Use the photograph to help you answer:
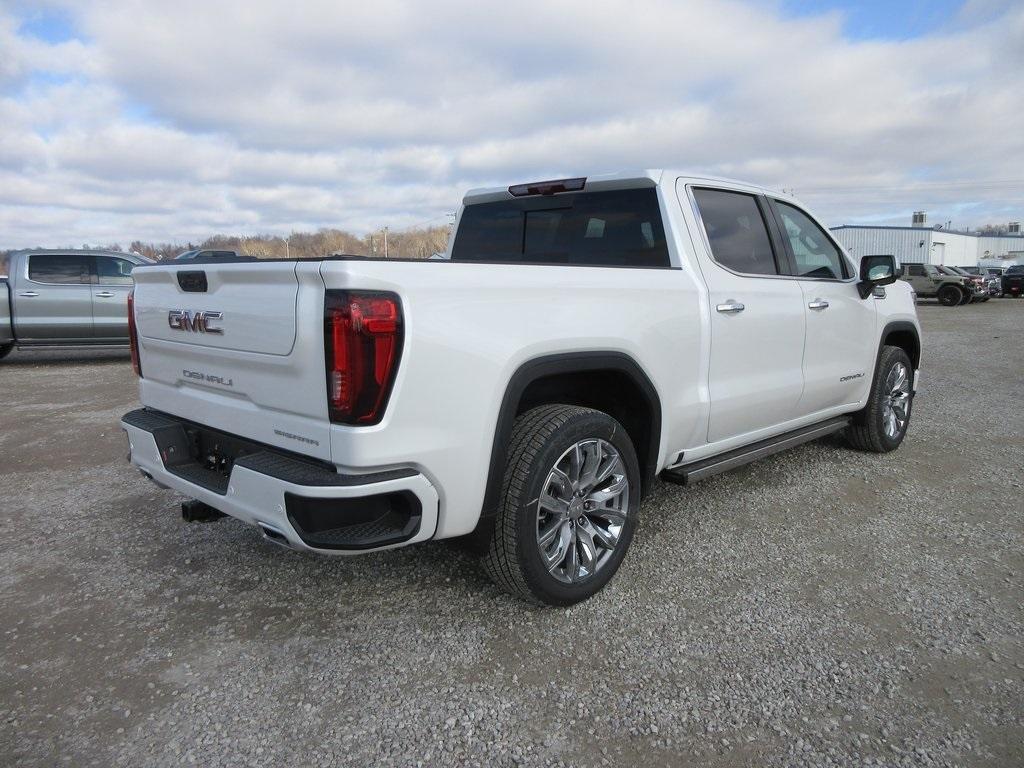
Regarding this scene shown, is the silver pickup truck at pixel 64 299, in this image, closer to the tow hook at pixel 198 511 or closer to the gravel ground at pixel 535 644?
the gravel ground at pixel 535 644

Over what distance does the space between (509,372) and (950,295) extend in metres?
30.1

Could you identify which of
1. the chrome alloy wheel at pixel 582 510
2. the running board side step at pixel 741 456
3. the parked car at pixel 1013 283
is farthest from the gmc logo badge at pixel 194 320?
the parked car at pixel 1013 283

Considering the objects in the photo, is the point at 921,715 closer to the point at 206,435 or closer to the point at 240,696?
the point at 240,696

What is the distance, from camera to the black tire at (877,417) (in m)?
5.09

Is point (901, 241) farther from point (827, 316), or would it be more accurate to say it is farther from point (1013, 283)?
point (827, 316)

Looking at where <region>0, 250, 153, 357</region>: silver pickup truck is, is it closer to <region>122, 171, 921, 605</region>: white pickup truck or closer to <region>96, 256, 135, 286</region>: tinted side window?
<region>96, 256, 135, 286</region>: tinted side window

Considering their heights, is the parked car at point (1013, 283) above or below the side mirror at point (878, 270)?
below

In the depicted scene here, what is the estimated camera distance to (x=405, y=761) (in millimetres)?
2113

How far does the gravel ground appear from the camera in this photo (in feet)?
7.22

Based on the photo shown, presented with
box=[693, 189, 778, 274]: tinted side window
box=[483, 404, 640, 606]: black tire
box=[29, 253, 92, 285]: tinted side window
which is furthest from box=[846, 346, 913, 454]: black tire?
box=[29, 253, 92, 285]: tinted side window

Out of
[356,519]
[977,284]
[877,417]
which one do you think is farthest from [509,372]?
[977,284]

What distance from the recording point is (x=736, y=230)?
3.93 metres

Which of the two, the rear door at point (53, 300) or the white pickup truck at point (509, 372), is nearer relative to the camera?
the white pickup truck at point (509, 372)

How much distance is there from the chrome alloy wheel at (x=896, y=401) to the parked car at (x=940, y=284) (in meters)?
24.5
